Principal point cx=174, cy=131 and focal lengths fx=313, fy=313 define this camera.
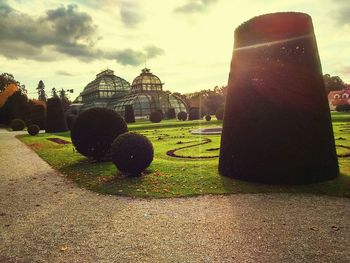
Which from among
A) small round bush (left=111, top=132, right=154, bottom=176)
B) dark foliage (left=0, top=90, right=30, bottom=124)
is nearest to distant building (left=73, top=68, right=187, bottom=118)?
dark foliage (left=0, top=90, right=30, bottom=124)

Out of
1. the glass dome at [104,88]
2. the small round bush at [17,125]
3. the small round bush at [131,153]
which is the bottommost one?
the small round bush at [131,153]

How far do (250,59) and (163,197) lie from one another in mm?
5233

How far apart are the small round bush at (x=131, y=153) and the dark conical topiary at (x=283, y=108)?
11.5 ft

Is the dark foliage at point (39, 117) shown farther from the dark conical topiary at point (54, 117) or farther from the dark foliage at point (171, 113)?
the dark foliage at point (171, 113)

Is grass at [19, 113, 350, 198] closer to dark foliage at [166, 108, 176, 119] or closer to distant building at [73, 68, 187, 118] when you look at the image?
dark foliage at [166, 108, 176, 119]

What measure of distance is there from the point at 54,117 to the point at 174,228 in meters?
37.6

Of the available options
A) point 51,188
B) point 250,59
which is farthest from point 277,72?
point 51,188

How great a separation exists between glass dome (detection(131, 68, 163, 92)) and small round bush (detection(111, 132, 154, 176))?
64063 millimetres

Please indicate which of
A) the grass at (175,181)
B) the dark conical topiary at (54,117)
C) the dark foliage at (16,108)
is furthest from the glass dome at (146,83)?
the grass at (175,181)

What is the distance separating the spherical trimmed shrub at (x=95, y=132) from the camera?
15469 mm

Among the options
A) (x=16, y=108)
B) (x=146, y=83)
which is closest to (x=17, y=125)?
(x=16, y=108)

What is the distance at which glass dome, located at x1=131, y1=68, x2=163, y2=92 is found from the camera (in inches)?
2960

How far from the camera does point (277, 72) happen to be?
979cm

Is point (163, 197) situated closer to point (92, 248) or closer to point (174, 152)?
point (92, 248)
